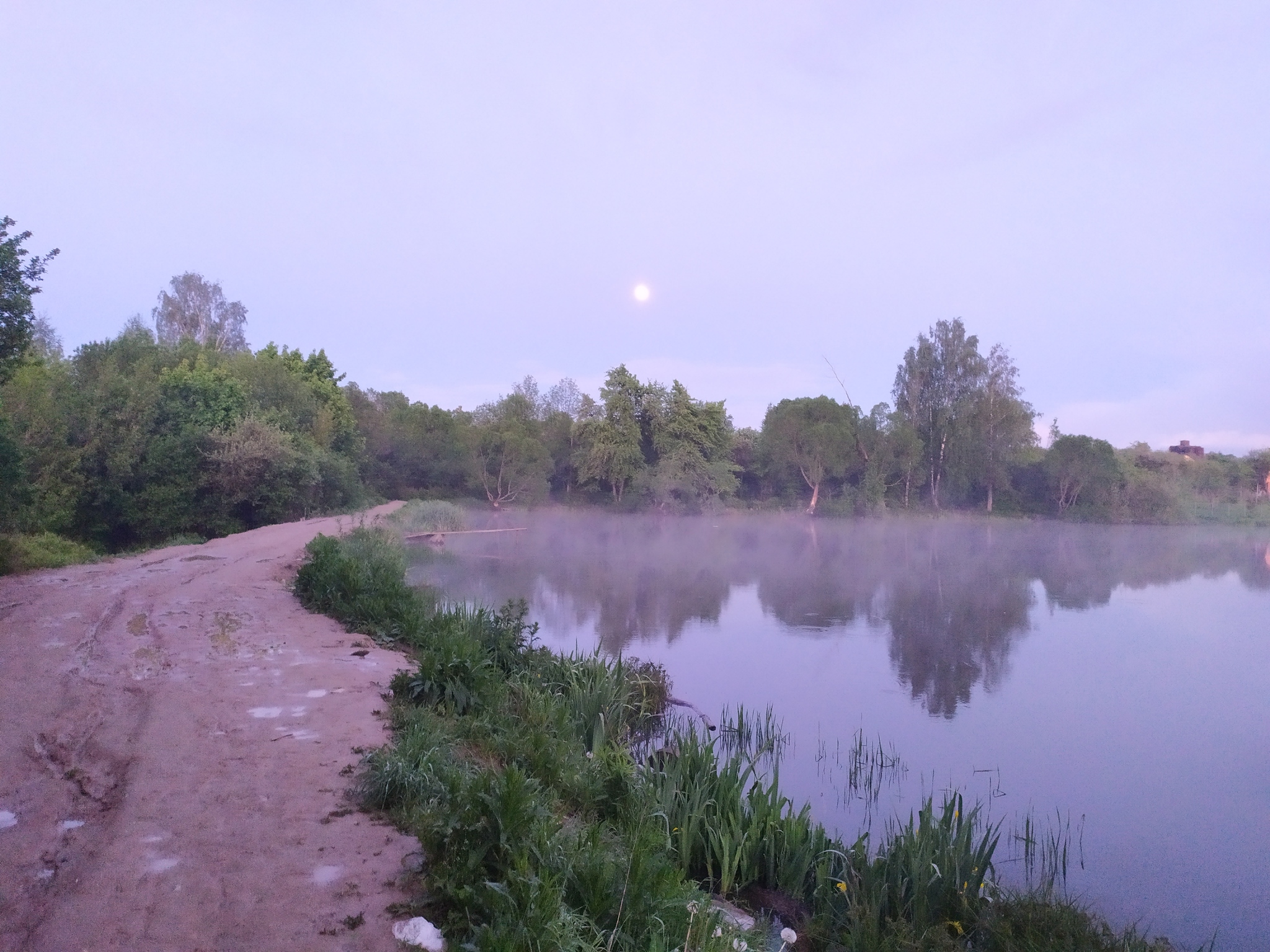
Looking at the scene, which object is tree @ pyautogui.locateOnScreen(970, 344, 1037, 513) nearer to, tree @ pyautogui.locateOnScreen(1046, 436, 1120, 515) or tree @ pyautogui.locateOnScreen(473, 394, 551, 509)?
tree @ pyautogui.locateOnScreen(1046, 436, 1120, 515)

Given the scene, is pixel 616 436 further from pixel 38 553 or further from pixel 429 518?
pixel 38 553

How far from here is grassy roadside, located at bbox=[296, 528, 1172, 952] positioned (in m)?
3.25

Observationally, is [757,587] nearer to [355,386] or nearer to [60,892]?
[60,892]

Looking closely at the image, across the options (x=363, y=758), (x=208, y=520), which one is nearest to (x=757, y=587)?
(x=208, y=520)

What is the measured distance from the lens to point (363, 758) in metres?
4.69

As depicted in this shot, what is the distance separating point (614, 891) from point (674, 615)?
1276 cm

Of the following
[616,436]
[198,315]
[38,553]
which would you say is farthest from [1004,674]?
[198,315]

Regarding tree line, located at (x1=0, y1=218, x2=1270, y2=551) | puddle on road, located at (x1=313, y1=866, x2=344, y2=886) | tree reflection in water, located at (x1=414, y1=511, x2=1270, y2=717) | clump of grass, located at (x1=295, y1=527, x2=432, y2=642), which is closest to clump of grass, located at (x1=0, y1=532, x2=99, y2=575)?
tree line, located at (x1=0, y1=218, x2=1270, y2=551)

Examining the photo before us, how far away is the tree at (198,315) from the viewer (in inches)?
1918

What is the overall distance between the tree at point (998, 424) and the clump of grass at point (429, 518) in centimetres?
2946

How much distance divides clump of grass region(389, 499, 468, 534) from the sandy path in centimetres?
1673

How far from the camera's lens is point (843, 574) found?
2342cm

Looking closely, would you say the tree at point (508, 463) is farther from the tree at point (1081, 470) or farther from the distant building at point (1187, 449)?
the distant building at point (1187, 449)

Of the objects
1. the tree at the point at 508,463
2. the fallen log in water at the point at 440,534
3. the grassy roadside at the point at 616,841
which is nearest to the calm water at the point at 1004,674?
the fallen log in water at the point at 440,534
